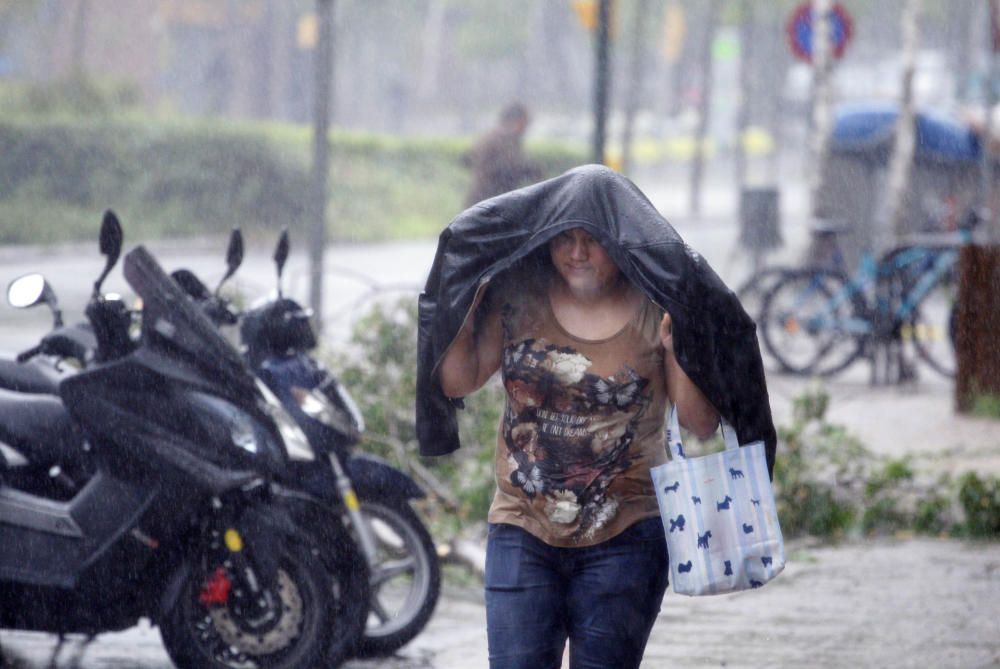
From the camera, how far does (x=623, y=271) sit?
11.4 feet

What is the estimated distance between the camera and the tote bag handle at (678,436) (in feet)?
11.5

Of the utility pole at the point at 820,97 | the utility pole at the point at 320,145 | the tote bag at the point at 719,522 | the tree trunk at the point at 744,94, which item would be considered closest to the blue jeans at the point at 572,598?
the tote bag at the point at 719,522

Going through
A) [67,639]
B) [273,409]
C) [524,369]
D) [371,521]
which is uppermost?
[524,369]

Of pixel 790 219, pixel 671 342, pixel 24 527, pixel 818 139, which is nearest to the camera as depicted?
pixel 671 342

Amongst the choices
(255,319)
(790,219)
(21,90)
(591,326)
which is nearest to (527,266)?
(591,326)

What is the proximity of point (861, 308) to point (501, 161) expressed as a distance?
3.18 metres

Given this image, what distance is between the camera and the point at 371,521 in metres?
5.87

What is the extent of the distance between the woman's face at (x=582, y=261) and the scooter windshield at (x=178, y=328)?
191 centimetres

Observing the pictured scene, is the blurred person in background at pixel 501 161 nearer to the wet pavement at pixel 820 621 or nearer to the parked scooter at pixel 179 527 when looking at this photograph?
the wet pavement at pixel 820 621

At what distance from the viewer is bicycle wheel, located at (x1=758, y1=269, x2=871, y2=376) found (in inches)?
511

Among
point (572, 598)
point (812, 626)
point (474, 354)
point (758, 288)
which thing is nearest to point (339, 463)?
point (812, 626)

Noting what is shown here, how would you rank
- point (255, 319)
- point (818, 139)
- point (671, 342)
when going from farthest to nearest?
point (818, 139) → point (255, 319) → point (671, 342)

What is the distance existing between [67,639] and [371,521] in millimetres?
1194

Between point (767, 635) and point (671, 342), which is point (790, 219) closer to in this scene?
point (767, 635)
